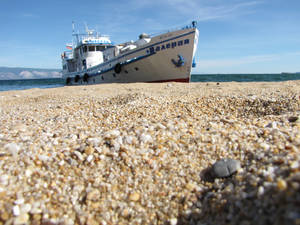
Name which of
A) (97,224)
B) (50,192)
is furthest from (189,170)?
(50,192)

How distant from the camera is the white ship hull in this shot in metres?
13.7

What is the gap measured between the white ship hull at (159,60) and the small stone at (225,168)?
513 inches

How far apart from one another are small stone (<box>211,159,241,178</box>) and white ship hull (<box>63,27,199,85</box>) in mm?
13024

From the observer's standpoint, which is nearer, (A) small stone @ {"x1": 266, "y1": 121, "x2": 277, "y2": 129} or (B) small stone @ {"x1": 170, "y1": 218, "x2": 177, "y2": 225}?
(B) small stone @ {"x1": 170, "y1": 218, "x2": 177, "y2": 225}

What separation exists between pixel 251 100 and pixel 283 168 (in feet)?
9.93

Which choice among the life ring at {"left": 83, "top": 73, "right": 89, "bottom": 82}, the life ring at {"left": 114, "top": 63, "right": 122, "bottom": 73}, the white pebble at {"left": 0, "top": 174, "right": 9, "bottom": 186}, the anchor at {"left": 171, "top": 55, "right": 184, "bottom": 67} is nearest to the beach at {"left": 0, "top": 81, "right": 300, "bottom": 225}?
the white pebble at {"left": 0, "top": 174, "right": 9, "bottom": 186}

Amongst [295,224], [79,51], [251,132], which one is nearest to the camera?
[295,224]

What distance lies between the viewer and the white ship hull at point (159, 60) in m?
13.7

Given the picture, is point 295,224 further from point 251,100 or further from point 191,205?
point 251,100

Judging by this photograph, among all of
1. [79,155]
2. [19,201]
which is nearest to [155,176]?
[79,155]

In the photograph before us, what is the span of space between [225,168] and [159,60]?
13.5 metres

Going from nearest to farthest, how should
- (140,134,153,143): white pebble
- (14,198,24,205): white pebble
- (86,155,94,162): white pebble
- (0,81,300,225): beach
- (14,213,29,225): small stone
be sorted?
(0,81,300,225): beach → (14,213,29,225): small stone → (14,198,24,205): white pebble → (86,155,94,162): white pebble → (140,134,153,143): white pebble

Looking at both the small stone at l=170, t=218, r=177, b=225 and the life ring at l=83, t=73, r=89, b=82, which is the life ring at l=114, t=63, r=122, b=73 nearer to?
the life ring at l=83, t=73, r=89, b=82

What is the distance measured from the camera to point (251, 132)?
2195 mm
